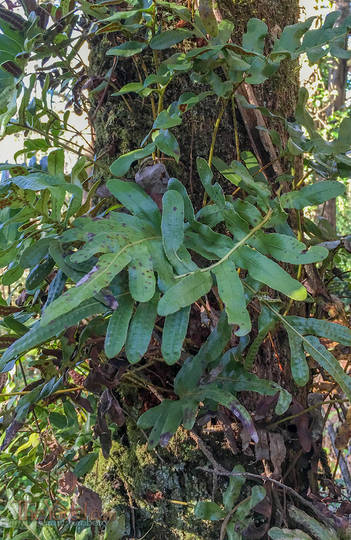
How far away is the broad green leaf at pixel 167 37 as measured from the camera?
739mm

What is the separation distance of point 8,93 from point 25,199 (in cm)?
17

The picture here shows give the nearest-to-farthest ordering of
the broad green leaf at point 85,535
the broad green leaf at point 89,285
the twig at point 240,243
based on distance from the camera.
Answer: the broad green leaf at point 89,285 < the twig at point 240,243 < the broad green leaf at point 85,535

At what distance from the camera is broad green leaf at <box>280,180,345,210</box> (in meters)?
0.65

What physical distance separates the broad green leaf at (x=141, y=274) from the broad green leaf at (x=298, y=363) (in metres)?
0.23

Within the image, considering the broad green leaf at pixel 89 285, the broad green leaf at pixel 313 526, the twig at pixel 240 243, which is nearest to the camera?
the broad green leaf at pixel 89 285

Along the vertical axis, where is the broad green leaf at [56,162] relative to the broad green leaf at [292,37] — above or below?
above

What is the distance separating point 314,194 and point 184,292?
0.27 metres

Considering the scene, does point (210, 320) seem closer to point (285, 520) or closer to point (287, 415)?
point (287, 415)

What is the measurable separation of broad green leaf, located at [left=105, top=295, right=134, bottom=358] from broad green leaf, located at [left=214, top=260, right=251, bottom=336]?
0.39 feet

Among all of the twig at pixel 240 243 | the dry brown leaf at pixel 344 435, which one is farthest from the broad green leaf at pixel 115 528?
the twig at pixel 240 243

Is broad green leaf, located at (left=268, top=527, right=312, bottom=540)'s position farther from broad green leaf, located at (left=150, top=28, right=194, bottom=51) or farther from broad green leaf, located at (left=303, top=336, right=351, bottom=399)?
broad green leaf, located at (left=150, top=28, right=194, bottom=51)

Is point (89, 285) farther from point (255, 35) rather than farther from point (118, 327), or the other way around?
point (255, 35)

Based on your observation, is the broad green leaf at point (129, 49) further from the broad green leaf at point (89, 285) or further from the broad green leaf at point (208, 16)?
the broad green leaf at point (89, 285)

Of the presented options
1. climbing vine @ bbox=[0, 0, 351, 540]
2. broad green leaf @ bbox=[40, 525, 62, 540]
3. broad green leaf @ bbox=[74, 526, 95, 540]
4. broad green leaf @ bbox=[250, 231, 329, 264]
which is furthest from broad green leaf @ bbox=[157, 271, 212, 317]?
broad green leaf @ bbox=[40, 525, 62, 540]
